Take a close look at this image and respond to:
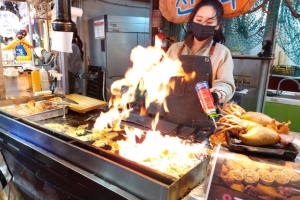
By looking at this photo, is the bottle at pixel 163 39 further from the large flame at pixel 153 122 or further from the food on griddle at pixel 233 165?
the food on griddle at pixel 233 165

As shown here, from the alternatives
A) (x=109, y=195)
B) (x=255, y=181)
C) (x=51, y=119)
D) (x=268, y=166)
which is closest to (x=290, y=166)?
(x=268, y=166)

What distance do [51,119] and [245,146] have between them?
2308mm

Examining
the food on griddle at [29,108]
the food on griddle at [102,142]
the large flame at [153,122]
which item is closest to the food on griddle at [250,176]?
the large flame at [153,122]

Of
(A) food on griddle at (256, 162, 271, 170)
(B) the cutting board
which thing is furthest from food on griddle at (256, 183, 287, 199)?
(B) the cutting board

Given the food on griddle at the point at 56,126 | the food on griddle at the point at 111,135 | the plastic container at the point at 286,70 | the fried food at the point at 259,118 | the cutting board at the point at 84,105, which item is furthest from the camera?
the plastic container at the point at 286,70

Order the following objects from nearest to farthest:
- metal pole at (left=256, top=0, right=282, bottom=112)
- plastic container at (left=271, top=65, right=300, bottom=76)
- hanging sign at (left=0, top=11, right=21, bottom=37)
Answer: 1. metal pole at (left=256, top=0, right=282, bottom=112)
2. hanging sign at (left=0, top=11, right=21, bottom=37)
3. plastic container at (left=271, top=65, right=300, bottom=76)

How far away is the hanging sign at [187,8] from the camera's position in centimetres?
292

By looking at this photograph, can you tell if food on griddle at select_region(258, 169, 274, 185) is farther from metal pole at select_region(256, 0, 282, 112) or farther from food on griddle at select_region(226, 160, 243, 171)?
metal pole at select_region(256, 0, 282, 112)

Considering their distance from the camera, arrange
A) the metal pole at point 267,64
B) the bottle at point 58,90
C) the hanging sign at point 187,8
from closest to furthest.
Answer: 1. the hanging sign at point 187,8
2. the bottle at point 58,90
3. the metal pole at point 267,64

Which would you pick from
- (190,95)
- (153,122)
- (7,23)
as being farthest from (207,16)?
(7,23)

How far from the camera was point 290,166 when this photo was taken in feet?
3.65

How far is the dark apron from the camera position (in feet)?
9.04

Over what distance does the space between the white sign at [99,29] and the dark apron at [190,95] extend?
3.65m

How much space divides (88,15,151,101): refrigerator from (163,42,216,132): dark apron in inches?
138
